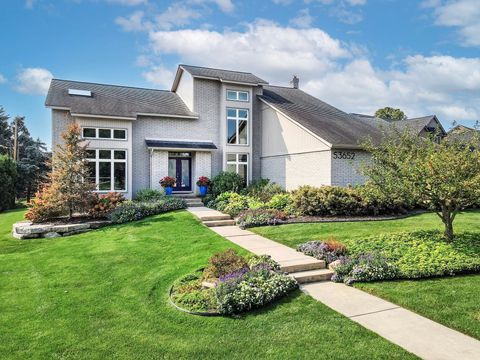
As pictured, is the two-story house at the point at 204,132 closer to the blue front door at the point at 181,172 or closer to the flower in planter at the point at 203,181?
the blue front door at the point at 181,172

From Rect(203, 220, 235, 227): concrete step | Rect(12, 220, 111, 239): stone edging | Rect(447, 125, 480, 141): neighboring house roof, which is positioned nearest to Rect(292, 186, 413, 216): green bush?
Rect(203, 220, 235, 227): concrete step

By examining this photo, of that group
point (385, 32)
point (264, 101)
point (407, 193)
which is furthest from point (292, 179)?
point (407, 193)

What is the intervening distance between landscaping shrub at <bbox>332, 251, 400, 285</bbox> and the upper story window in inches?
555

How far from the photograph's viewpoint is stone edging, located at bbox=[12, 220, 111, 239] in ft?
36.0

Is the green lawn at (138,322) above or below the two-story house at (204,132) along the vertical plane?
below

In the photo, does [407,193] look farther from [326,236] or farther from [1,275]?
[1,275]

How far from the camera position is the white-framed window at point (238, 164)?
1898 centimetres

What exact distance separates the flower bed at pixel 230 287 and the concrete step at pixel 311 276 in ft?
1.25

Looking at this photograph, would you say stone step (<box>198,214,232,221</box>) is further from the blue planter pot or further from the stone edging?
→ the blue planter pot

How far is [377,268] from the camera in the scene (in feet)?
20.4

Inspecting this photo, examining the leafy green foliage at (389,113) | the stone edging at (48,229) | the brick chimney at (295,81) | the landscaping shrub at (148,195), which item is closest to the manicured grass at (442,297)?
the stone edging at (48,229)

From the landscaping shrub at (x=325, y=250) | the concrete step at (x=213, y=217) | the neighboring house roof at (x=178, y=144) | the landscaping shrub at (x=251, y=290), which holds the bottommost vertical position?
the landscaping shrub at (x=251, y=290)

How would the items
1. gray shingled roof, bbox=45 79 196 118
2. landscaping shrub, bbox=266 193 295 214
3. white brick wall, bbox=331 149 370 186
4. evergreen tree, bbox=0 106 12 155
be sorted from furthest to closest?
evergreen tree, bbox=0 106 12 155 < gray shingled roof, bbox=45 79 196 118 < white brick wall, bbox=331 149 370 186 < landscaping shrub, bbox=266 193 295 214

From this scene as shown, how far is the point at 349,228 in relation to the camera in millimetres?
10195
